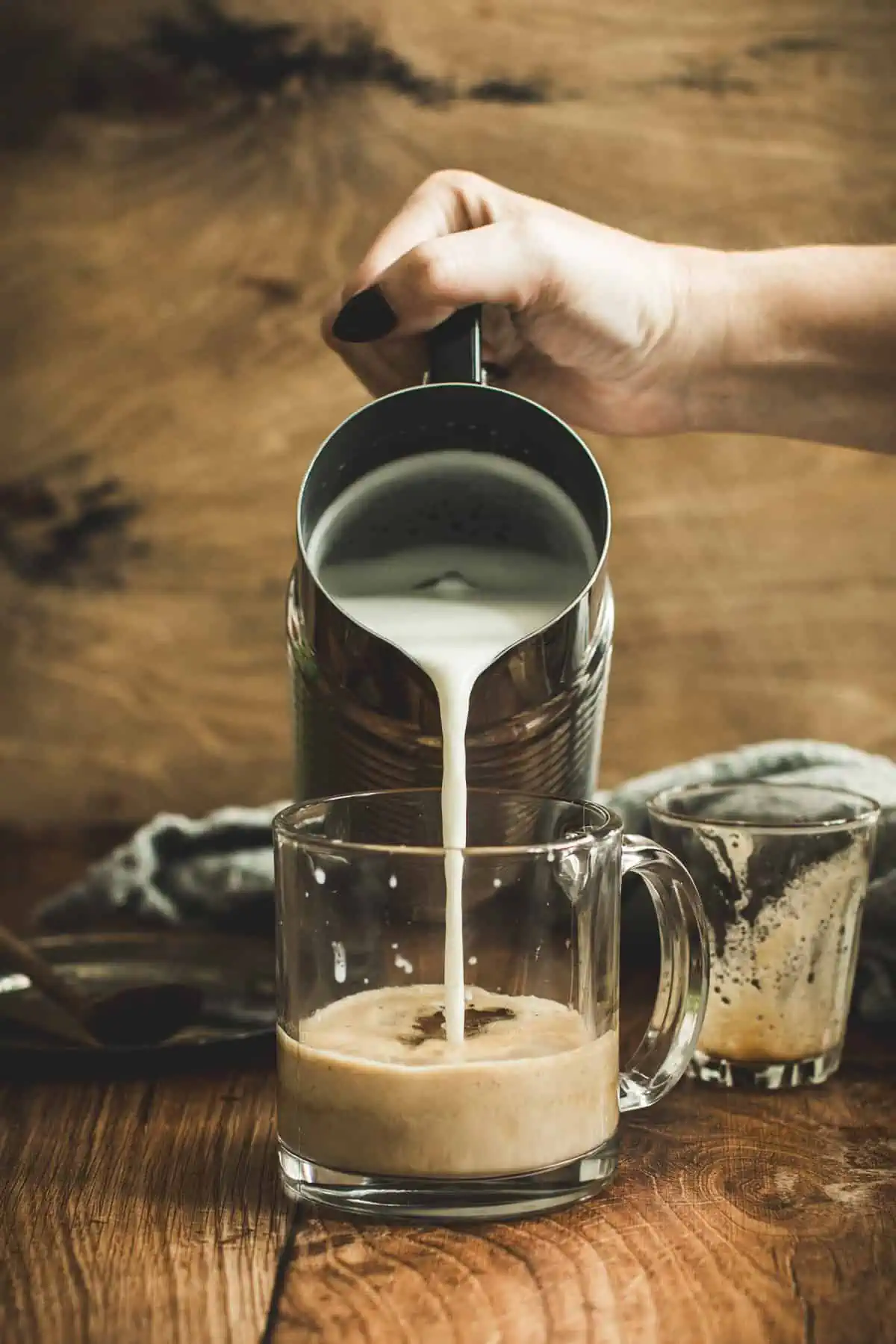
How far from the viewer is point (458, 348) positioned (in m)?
0.75

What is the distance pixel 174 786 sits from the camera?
1.51 meters

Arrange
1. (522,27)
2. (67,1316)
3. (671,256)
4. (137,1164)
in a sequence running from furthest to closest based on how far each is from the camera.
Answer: (522,27)
(671,256)
(137,1164)
(67,1316)

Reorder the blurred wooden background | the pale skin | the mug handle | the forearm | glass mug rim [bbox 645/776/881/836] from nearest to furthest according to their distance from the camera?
the mug handle < glass mug rim [bbox 645/776/881/836] < the pale skin < the forearm < the blurred wooden background

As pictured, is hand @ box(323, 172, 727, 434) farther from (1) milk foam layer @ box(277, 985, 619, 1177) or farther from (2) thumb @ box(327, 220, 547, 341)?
(1) milk foam layer @ box(277, 985, 619, 1177)

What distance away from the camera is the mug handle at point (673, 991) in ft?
2.09

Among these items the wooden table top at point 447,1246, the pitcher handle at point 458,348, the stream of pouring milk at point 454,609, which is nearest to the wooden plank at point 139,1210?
the wooden table top at point 447,1246

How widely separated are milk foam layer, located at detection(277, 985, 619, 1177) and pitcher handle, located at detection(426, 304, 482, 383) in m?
0.31

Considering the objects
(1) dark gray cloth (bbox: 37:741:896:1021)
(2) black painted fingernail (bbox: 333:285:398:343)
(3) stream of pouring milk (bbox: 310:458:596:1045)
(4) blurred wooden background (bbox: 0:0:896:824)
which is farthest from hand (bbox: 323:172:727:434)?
(4) blurred wooden background (bbox: 0:0:896:824)

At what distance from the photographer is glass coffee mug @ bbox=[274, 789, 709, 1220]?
0.56 meters

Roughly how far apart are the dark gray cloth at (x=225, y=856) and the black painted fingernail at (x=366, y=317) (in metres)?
0.38

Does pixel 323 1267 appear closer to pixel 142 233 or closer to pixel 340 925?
pixel 340 925

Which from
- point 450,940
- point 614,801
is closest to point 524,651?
point 450,940

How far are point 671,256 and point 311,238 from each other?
1.98 ft

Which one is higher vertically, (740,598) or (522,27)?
(522,27)
